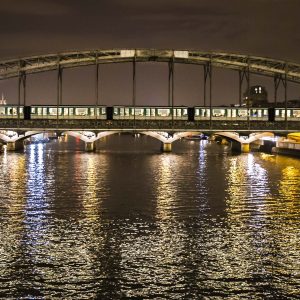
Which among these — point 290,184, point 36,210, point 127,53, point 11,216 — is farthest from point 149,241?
point 127,53

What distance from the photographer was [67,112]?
117 m

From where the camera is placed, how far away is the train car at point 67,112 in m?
116

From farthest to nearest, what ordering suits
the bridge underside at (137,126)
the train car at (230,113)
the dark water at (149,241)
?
the train car at (230,113) < the bridge underside at (137,126) < the dark water at (149,241)

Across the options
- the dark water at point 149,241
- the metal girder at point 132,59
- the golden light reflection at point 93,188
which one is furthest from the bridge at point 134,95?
the dark water at point 149,241

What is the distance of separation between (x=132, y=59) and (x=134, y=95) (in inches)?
270

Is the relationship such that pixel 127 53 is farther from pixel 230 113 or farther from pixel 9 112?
pixel 9 112

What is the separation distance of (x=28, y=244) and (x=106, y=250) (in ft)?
12.8

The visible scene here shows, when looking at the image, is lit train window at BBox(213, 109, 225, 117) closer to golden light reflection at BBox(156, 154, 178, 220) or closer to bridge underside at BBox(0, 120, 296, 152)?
bridge underside at BBox(0, 120, 296, 152)

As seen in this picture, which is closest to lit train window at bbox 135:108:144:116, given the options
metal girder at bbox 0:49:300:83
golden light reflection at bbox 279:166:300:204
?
metal girder at bbox 0:49:300:83

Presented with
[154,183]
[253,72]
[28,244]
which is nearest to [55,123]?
[253,72]

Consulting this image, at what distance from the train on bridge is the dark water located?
206 feet

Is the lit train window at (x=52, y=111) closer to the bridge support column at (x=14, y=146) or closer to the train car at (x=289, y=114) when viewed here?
the bridge support column at (x=14, y=146)

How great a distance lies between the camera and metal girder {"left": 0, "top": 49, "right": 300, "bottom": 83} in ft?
333

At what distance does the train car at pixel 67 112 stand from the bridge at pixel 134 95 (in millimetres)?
1194
